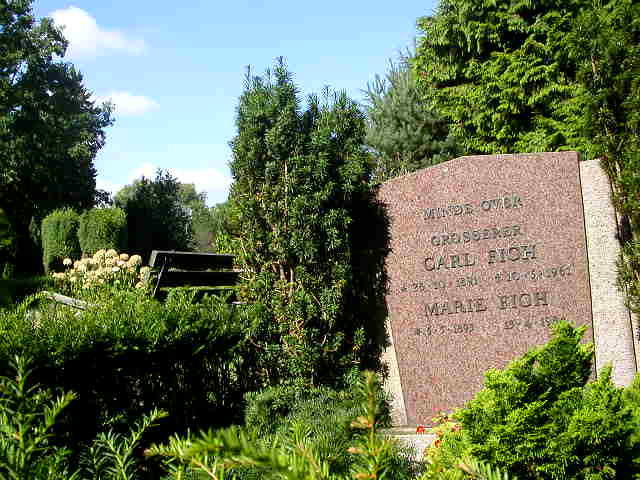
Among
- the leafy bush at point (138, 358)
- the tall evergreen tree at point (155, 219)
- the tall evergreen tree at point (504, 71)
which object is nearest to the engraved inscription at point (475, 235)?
the leafy bush at point (138, 358)

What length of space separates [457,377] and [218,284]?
3.55 m

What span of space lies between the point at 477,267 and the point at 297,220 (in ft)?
6.78

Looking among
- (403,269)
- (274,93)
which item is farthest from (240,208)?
(403,269)

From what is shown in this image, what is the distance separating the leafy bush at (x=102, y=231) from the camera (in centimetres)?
2152

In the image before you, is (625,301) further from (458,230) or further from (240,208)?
(240,208)

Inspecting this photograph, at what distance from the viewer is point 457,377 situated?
6.31 metres

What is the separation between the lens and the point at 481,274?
6270 millimetres

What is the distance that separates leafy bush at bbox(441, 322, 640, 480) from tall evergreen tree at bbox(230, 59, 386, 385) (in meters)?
→ 3.56

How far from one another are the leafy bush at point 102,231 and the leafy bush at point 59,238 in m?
1.33

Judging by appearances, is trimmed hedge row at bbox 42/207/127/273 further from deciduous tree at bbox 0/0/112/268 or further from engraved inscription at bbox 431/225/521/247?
engraved inscription at bbox 431/225/521/247

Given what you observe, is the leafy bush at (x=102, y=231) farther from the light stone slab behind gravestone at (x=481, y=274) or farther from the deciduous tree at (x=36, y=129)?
the light stone slab behind gravestone at (x=481, y=274)

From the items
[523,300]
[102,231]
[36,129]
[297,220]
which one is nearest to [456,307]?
[523,300]

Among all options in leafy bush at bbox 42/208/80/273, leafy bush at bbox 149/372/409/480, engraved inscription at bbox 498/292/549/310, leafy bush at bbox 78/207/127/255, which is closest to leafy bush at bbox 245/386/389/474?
engraved inscription at bbox 498/292/549/310

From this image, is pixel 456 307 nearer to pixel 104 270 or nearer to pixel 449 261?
pixel 449 261
